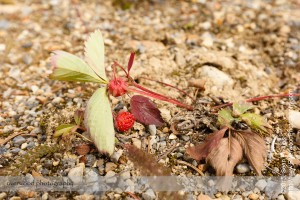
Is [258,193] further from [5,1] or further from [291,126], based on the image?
[5,1]

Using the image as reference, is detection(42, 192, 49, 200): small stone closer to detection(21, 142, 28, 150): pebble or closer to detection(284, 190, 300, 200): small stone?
detection(21, 142, 28, 150): pebble

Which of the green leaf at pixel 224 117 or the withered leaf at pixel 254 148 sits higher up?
the green leaf at pixel 224 117

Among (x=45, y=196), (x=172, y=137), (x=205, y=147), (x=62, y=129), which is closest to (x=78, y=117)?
(x=62, y=129)

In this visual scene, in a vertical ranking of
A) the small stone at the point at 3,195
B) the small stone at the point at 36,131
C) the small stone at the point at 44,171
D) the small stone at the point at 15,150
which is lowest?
the small stone at the point at 3,195

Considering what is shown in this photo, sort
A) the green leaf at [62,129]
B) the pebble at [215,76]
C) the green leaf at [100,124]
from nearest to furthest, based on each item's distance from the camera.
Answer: the green leaf at [100,124]
the green leaf at [62,129]
the pebble at [215,76]

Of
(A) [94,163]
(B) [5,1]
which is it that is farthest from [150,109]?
(B) [5,1]

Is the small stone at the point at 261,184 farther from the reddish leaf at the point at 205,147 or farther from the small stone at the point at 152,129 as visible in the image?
the small stone at the point at 152,129

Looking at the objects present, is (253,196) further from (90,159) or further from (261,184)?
(90,159)

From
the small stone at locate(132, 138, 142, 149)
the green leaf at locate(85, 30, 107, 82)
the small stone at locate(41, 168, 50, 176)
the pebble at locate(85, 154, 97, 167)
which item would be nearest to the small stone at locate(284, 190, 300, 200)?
the small stone at locate(132, 138, 142, 149)

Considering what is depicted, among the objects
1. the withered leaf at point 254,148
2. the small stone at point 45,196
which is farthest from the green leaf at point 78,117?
the withered leaf at point 254,148
